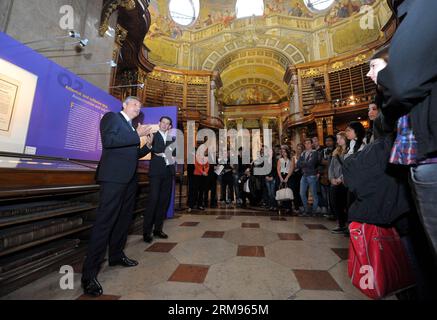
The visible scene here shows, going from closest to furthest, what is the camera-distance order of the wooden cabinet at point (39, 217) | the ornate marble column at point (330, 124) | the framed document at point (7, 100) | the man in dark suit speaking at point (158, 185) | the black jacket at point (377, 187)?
the black jacket at point (377, 187), the wooden cabinet at point (39, 217), the framed document at point (7, 100), the man in dark suit speaking at point (158, 185), the ornate marble column at point (330, 124)

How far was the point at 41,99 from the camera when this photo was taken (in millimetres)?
2225

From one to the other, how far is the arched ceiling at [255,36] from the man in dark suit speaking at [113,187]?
1369 centimetres

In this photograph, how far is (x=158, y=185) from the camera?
230 cm

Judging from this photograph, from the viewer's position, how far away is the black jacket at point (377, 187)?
107cm

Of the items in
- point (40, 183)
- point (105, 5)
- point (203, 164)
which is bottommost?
point (40, 183)

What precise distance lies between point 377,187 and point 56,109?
Answer: 3325mm

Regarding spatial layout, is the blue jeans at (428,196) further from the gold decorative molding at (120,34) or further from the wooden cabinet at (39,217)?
the gold decorative molding at (120,34)

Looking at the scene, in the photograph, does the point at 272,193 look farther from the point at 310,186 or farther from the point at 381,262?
the point at 381,262

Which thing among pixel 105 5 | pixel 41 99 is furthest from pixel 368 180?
pixel 105 5

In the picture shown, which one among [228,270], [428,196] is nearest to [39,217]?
[228,270]

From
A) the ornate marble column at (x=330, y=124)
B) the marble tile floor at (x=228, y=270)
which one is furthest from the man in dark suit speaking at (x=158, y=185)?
the ornate marble column at (x=330, y=124)
